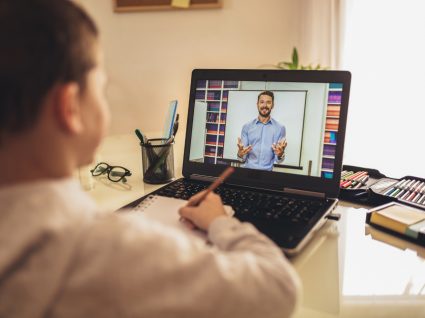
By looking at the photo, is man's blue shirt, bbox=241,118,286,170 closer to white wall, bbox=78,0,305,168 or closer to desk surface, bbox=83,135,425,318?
desk surface, bbox=83,135,425,318

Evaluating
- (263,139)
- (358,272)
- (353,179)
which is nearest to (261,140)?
(263,139)

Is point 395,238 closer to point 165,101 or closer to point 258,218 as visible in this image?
point 258,218

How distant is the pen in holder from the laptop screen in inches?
3.9

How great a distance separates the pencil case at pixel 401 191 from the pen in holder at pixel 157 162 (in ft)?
1.71

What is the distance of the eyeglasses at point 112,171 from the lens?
1041 millimetres

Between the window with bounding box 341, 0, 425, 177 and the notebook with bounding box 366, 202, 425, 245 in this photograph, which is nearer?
the notebook with bounding box 366, 202, 425, 245

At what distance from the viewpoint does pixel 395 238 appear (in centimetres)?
65

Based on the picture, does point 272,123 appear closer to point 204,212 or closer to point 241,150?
point 241,150

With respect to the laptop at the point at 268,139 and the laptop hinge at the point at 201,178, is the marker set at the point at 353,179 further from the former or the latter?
the laptop hinge at the point at 201,178

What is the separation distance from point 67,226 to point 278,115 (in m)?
0.61

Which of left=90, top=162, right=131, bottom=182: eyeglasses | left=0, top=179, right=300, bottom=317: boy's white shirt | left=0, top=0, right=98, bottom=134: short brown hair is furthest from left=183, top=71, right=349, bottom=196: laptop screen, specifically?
left=0, top=0, right=98, bottom=134: short brown hair

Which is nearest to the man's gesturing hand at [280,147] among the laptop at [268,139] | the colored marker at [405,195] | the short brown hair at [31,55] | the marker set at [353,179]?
the laptop at [268,139]

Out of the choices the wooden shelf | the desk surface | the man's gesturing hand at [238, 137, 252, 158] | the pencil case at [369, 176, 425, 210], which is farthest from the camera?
the wooden shelf

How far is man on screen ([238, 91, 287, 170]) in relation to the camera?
0.82m
